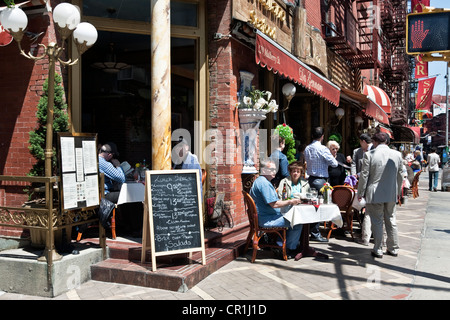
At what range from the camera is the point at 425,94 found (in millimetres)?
35031

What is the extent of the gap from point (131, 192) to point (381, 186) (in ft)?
11.8

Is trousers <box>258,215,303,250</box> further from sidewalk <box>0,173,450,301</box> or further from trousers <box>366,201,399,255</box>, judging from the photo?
trousers <box>366,201,399,255</box>

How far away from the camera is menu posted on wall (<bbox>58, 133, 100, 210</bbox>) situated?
14.7 feet

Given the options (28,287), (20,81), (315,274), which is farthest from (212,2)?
(28,287)

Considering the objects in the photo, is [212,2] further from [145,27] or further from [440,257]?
[440,257]

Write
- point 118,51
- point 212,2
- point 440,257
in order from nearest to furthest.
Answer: point 440,257
point 212,2
point 118,51

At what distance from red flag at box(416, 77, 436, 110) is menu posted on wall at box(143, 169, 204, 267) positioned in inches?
1343

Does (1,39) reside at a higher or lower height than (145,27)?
lower

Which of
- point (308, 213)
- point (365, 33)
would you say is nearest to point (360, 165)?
Answer: point (308, 213)

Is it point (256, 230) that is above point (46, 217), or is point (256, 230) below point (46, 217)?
below

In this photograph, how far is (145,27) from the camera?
6.34 meters

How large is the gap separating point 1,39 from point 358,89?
14686 millimetres

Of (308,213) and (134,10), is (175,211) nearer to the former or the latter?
(308,213)

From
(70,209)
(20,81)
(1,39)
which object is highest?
(1,39)
